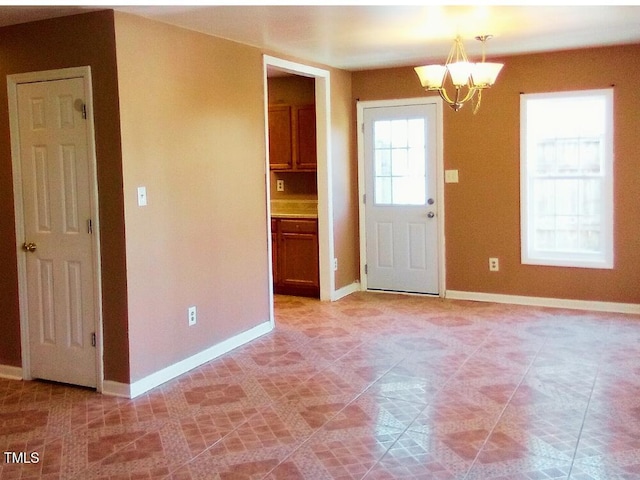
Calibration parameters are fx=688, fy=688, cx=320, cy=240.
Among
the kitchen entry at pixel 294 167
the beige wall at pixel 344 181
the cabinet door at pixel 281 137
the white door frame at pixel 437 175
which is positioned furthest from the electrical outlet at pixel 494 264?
the cabinet door at pixel 281 137

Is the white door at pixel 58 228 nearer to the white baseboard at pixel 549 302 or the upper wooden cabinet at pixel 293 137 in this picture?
the upper wooden cabinet at pixel 293 137

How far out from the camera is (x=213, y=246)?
4.91 m

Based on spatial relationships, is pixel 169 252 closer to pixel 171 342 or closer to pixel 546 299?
pixel 171 342

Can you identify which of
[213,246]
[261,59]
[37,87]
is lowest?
[213,246]

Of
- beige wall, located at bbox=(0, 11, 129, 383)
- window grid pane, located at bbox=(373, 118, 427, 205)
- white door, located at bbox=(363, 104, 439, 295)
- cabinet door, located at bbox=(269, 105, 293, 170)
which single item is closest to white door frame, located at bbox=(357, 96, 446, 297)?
white door, located at bbox=(363, 104, 439, 295)

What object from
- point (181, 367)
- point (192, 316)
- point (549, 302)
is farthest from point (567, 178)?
point (181, 367)

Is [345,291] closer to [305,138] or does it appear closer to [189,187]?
[305,138]

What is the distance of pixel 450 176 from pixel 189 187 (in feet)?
9.65

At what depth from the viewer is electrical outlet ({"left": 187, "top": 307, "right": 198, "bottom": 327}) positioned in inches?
184

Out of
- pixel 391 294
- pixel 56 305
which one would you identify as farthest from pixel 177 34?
pixel 391 294

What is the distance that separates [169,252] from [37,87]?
129cm

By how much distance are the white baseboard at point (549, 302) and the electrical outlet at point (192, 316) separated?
2933mm

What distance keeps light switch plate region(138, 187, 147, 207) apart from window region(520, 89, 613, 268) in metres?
3.59

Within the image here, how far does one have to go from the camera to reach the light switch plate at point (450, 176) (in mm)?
6598
